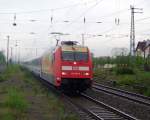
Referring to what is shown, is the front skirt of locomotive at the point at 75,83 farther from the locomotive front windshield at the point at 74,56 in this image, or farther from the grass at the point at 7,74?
the grass at the point at 7,74

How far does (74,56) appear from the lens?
2338 cm

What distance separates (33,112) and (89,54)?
823 cm

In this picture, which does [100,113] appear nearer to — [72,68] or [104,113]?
[104,113]

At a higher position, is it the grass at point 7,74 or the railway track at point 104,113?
the railway track at point 104,113

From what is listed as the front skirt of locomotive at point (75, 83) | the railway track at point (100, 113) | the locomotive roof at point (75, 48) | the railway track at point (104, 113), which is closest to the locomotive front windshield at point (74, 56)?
the locomotive roof at point (75, 48)

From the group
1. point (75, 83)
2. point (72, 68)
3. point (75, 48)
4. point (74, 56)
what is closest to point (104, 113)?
point (75, 83)

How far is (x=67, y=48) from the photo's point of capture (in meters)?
23.6

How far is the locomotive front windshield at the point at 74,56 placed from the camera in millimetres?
23188

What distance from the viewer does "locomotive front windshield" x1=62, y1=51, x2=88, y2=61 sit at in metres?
23.2

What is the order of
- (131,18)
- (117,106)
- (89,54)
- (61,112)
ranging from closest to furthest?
(61,112), (117,106), (89,54), (131,18)

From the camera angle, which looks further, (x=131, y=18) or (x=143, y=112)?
(x=131, y=18)

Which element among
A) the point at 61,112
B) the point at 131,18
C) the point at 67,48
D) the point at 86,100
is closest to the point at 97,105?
the point at 86,100

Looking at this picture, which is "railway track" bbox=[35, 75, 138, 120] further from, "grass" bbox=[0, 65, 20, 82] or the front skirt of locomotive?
"grass" bbox=[0, 65, 20, 82]

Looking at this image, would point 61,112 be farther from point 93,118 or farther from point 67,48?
point 67,48
